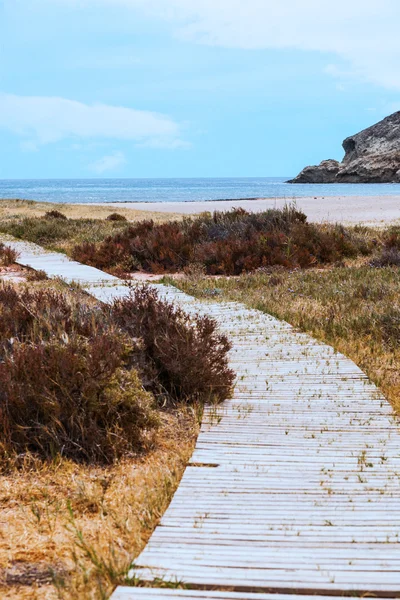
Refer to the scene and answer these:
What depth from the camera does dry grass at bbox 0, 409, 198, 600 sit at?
9.77ft

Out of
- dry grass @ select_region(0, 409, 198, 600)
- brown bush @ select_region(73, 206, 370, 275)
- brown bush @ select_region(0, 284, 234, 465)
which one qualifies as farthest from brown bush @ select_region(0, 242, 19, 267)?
dry grass @ select_region(0, 409, 198, 600)

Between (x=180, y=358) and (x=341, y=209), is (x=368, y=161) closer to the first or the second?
(x=341, y=209)

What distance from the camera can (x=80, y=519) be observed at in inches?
145

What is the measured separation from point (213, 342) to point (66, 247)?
14.8m

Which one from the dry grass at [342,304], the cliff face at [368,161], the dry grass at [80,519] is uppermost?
the cliff face at [368,161]

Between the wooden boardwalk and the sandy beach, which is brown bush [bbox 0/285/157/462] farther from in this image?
the sandy beach

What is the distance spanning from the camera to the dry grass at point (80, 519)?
298 centimetres

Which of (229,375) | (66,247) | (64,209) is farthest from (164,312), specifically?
(64,209)

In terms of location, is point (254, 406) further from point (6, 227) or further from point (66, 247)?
point (6, 227)

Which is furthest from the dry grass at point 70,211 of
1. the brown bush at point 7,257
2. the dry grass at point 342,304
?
the dry grass at point 342,304

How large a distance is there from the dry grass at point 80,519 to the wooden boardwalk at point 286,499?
0.14m

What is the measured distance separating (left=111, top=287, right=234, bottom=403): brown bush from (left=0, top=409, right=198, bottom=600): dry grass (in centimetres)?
69

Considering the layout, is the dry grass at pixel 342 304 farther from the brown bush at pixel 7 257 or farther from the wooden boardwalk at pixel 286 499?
the brown bush at pixel 7 257

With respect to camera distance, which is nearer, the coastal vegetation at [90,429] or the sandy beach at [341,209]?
the coastal vegetation at [90,429]
